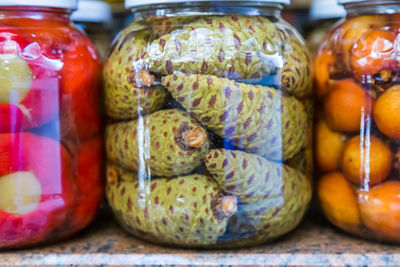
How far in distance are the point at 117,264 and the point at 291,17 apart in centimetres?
63

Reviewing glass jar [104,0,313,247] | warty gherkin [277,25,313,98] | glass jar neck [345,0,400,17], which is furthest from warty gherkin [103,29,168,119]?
glass jar neck [345,0,400,17]

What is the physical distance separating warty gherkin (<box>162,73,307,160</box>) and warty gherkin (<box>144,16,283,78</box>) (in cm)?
1

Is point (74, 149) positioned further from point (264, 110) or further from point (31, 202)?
point (264, 110)

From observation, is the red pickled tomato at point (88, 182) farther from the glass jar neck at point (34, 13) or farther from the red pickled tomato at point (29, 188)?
the glass jar neck at point (34, 13)

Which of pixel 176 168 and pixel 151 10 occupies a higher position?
pixel 151 10

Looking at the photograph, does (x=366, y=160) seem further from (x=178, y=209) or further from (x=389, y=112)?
(x=178, y=209)

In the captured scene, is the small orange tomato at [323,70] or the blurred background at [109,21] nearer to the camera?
the small orange tomato at [323,70]

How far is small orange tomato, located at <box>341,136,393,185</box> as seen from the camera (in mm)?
593

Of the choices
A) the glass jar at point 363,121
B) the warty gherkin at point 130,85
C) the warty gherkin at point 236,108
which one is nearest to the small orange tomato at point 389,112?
the glass jar at point 363,121

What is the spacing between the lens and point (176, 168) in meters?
0.57

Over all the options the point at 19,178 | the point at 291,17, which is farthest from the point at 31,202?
the point at 291,17

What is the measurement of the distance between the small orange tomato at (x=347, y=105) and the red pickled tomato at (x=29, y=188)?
0.31 metres

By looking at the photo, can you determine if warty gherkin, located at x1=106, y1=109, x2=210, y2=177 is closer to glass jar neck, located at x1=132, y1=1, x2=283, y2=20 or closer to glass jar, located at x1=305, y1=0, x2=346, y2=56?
glass jar neck, located at x1=132, y1=1, x2=283, y2=20

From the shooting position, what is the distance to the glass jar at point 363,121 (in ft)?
1.93
